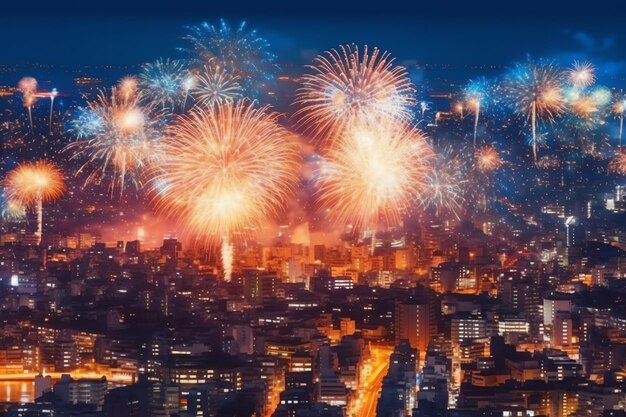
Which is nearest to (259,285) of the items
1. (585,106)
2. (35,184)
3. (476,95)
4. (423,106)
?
(35,184)

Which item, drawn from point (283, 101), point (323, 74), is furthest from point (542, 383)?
point (283, 101)

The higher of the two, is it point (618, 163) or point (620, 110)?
point (620, 110)

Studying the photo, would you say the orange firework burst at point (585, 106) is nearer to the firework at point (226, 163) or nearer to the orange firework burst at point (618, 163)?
the orange firework burst at point (618, 163)

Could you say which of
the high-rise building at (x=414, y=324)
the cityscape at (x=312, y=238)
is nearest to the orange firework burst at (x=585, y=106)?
the cityscape at (x=312, y=238)

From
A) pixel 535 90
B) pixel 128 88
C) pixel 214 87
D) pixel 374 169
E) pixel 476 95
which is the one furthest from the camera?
pixel 476 95

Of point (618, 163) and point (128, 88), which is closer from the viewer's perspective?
point (128, 88)

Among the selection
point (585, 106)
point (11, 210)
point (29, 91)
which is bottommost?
point (11, 210)

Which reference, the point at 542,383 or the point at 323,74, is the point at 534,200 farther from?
the point at 542,383

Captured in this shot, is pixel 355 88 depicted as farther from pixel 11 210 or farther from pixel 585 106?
pixel 585 106
